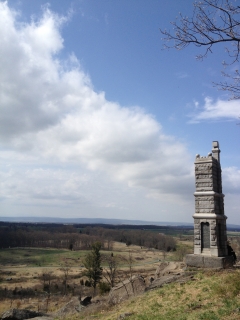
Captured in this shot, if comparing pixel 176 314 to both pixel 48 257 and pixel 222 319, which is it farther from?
pixel 48 257

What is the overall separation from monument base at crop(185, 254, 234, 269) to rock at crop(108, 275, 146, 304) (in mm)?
3104

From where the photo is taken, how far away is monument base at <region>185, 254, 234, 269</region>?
1568 cm

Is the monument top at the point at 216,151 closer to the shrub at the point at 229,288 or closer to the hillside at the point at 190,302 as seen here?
the hillside at the point at 190,302

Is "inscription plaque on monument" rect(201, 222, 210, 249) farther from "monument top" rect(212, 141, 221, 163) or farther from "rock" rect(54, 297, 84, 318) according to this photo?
"rock" rect(54, 297, 84, 318)

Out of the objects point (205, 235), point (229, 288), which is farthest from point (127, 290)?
point (229, 288)

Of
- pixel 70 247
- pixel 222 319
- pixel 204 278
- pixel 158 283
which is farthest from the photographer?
pixel 70 247

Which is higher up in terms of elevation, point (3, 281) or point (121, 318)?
point (121, 318)

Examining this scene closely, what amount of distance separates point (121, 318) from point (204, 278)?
17.2 ft

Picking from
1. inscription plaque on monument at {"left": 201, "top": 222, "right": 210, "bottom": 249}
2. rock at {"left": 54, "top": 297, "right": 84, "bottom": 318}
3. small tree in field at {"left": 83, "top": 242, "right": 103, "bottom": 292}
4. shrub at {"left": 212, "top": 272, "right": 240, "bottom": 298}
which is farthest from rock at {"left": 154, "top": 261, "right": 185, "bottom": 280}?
small tree in field at {"left": 83, "top": 242, "right": 103, "bottom": 292}

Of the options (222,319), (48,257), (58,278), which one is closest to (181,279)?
(222,319)

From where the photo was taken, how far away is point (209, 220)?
16.7m

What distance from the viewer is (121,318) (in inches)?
445

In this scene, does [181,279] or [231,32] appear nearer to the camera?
[231,32]

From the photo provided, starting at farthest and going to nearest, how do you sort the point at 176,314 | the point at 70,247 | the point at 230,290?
the point at 70,247
the point at 230,290
the point at 176,314
